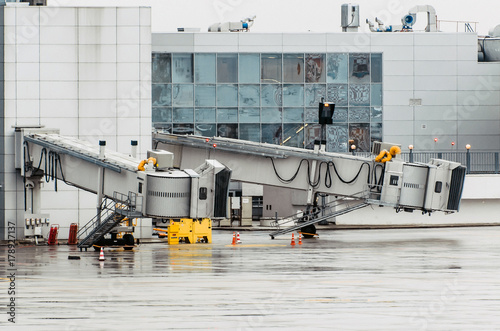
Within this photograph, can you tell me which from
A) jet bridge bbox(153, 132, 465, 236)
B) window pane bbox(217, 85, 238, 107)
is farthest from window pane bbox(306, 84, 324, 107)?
jet bridge bbox(153, 132, 465, 236)

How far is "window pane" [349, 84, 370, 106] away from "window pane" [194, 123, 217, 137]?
1250 cm

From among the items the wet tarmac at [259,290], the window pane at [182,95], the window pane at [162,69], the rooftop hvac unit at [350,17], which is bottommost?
the wet tarmac at [259,290]

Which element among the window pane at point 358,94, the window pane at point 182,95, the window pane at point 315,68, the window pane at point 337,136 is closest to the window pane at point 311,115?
the window pane at point 337,136

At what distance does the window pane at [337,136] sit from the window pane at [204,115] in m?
10.5

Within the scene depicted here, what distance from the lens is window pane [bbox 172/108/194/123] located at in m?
87.6

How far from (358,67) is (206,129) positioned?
14709 millimetres

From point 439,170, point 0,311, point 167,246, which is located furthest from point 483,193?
point 0,311

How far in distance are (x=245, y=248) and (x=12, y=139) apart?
1673cm

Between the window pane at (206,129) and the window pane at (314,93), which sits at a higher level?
the window pane at (314,93)

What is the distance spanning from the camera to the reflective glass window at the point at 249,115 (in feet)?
289

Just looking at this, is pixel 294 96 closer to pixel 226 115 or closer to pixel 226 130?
pixel 226 115

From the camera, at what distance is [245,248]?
163 ft

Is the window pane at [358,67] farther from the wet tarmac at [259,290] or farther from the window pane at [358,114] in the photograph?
the wet tarmac at [259,290]

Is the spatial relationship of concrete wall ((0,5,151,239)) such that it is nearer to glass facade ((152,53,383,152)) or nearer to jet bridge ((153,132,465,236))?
jet bridge ((153,132,465,236))
